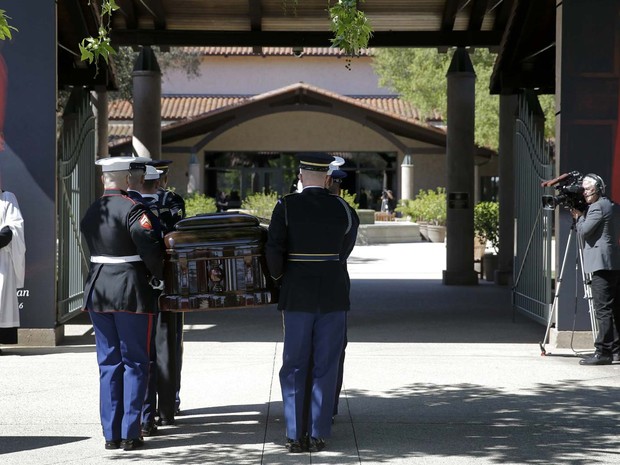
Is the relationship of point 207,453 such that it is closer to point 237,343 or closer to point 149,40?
point 237,343

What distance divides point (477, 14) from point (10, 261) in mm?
8803

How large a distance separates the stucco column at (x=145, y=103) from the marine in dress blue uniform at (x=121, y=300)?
1153cm

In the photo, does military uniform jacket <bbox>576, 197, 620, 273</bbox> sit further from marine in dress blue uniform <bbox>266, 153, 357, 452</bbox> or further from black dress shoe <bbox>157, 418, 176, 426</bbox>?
black dress shoe <bbox>157, 418, 176, 426</bbox>

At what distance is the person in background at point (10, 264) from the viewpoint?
10.8 meters

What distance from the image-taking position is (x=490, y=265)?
65.9ft

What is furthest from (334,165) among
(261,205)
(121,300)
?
(261,205)

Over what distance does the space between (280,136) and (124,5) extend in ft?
87.8

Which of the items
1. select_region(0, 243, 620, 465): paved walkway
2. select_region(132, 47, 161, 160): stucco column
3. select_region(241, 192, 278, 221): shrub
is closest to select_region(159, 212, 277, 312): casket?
select_region(0, 243, 620, 465): paved walkway

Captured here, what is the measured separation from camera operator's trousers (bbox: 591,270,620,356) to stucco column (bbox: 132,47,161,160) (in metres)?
9.82

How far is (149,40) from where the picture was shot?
55.5 ft

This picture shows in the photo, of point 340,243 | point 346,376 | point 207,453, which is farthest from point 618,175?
point 207,453

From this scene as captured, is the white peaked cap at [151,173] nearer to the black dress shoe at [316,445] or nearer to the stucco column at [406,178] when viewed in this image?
the black dress shoe at [316,445]

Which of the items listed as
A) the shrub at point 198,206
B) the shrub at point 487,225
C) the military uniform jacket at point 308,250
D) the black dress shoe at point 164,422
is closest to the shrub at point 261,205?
the shrub at point 198,206

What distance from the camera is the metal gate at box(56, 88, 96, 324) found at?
12.2m
